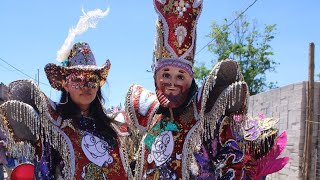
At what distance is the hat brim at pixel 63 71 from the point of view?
3010 mm

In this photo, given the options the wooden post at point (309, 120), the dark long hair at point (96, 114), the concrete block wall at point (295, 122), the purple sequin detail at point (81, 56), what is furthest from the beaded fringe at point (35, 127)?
the concrete block wall at point (295, 122)

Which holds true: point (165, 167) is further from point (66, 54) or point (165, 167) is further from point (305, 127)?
point (305, 127)

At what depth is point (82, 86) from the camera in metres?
2.97

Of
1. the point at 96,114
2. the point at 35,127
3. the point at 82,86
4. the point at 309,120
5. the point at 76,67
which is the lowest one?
the point at 35,127

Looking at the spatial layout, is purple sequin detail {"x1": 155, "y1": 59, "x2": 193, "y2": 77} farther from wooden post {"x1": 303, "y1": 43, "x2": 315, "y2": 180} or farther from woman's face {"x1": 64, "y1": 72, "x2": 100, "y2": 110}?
wooden post {"x1": 303, "y1": 43, "x2": 315, "y2": 180}

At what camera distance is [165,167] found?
3.02 metres

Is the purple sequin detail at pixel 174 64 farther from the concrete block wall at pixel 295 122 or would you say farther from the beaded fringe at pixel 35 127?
the concrete block wall at pixel 295 122

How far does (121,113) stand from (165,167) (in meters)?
0.62

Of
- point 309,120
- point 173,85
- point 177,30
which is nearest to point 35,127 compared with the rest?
point 173,85

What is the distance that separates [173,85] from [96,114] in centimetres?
53

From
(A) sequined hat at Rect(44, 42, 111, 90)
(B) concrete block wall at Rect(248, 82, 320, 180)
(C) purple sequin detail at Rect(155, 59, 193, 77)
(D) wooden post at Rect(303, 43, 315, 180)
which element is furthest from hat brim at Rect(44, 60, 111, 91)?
(B) concrete block wall at Rect(248, 82, 320, 180)

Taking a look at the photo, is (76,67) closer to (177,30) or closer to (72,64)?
(72,64)

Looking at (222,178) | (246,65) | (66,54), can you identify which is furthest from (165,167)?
(246,65)

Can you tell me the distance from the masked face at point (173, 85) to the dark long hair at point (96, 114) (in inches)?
14.7
